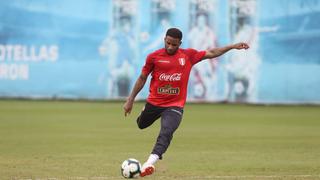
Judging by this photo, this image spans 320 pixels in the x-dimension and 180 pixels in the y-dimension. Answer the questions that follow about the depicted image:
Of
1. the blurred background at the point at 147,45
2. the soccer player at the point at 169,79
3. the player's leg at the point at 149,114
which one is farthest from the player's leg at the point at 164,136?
the blurred background at the point at 147,45

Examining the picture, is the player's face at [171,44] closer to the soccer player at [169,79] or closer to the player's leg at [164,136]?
the soccer player at [169,79]

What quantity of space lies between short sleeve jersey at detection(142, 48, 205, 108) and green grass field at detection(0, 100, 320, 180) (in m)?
1.17

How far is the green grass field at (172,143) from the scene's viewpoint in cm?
1409

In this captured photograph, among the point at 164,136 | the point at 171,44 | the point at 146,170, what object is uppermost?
the point at 171,44

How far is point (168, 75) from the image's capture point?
1317 centimetres

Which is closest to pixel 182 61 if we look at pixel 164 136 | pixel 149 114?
pixel 149 114

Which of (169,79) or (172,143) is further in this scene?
(172,143)

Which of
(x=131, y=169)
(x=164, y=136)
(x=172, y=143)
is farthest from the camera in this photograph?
(x=172, y=143)

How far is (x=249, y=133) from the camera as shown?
2316cm

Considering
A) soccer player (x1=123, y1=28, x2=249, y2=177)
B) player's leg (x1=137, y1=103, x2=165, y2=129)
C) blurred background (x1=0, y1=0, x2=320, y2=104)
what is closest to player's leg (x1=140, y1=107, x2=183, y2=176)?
soccer player (x1=123, y1=28, x2=249, y2=177)

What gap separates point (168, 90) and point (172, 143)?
6742 mm

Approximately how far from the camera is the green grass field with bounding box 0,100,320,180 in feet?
46.2

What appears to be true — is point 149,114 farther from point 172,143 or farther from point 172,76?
point 172,143

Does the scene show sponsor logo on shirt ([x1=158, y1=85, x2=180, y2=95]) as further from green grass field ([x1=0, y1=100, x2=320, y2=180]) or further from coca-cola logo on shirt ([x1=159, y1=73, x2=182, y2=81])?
green grass field ([x1=0, y1=100, x2=320, y2=180])
